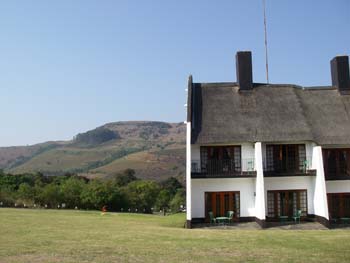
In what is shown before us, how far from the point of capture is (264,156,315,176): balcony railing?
26455 millimetres

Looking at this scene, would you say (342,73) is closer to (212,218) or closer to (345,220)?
(345,220)

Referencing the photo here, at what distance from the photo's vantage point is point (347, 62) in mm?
30156

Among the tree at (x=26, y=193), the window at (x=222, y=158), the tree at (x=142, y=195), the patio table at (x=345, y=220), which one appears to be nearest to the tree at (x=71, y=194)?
the tree at (x=26, y=193)

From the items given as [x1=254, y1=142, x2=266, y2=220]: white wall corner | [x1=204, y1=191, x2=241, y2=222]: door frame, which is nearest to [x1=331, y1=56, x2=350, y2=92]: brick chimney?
[x1=254, y1=142, x2=266, y2=220]: white wall corner

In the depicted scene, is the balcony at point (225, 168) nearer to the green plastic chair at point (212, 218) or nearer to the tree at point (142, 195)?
the green plastic chair at point (212, 218)

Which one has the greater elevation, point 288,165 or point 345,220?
point 288,165

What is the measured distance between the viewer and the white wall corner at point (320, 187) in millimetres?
24758

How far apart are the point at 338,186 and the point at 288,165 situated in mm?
3305

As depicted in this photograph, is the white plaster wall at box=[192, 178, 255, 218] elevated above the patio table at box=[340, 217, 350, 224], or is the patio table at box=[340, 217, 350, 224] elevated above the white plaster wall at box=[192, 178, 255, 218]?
the white plaster wall at box=[192, 178, 255, 218]

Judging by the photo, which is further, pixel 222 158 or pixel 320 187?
pixel 222 158

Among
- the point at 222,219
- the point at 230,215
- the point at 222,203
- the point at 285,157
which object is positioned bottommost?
the point at 222,219

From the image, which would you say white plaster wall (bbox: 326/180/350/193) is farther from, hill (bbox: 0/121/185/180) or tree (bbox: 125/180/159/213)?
hill (bbox: 0/121/185/180)

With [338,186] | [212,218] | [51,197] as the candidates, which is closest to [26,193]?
[51,197]

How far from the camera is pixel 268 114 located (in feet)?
91.0
